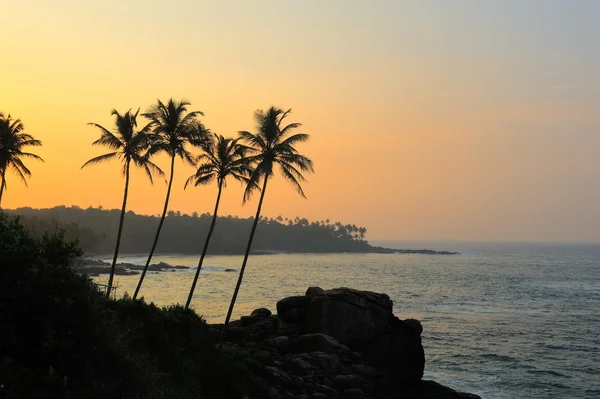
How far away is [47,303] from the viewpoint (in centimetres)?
1253

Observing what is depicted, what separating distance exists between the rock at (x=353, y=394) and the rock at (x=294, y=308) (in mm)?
9371

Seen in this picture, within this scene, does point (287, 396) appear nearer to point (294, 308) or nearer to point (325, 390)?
point (325, 390)

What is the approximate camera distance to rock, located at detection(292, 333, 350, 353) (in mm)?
33812

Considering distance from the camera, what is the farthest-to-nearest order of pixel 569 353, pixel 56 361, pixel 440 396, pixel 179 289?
pixel 179 289, pixel 569 353, pixel 440 396, pixel 56 361

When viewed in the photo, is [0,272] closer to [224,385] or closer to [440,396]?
[224,385]

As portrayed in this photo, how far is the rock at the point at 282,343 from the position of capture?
3516 centimetres

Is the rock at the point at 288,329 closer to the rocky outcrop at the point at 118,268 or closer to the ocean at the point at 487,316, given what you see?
the ocean at the point at 487,316

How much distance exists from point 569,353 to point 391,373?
24675 millimetres

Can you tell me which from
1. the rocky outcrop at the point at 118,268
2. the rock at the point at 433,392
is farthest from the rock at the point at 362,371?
the rocky outcrop at the point at 118,268

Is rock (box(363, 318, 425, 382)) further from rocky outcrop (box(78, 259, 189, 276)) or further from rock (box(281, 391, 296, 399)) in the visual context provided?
rocky outcrop (box(78, 259, 189, 276))

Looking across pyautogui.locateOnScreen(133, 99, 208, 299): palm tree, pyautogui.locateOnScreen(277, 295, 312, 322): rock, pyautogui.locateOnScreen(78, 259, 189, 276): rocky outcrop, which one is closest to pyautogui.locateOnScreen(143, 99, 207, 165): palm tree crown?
pyautogui.locateOnScreen(133, 99, 208, 299): palm tree

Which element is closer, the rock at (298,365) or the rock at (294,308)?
the rock at (298,365)

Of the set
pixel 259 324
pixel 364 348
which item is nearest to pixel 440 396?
pixel 364 348

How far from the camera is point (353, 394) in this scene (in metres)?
30.1
